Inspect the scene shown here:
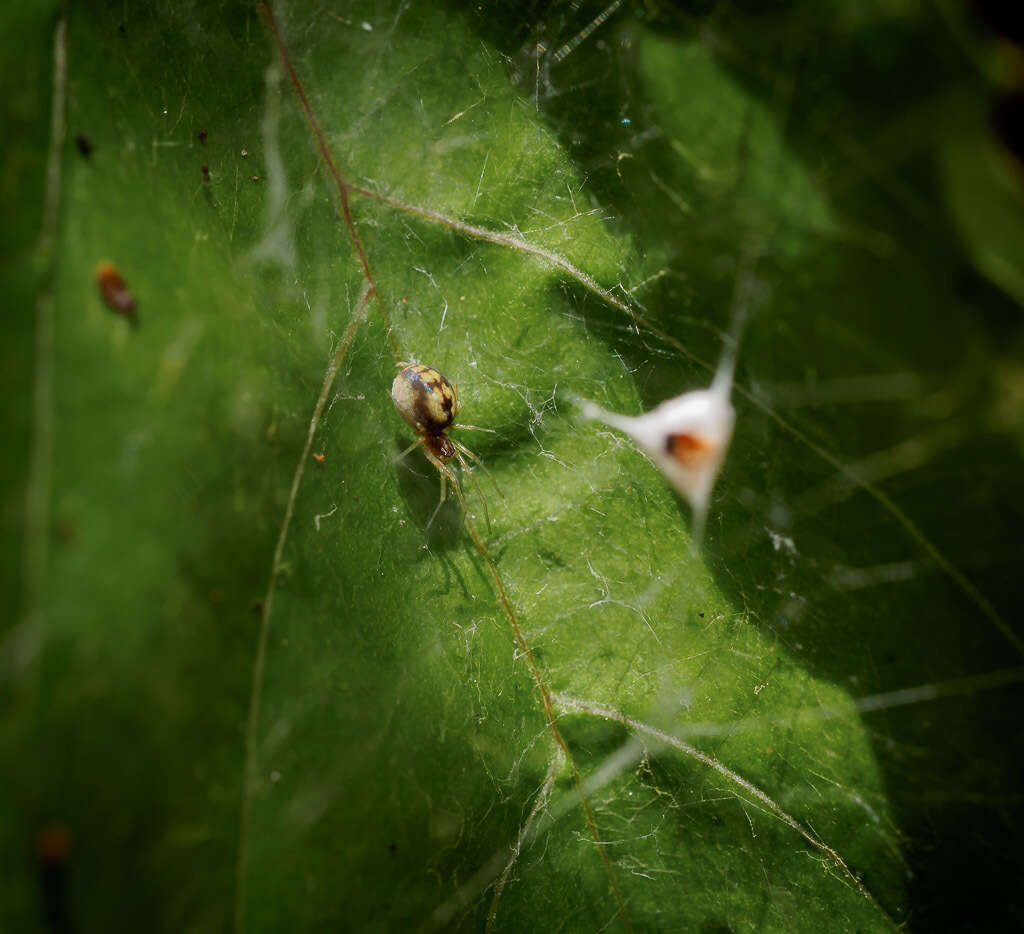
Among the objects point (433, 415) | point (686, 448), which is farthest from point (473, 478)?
point (686, 448)

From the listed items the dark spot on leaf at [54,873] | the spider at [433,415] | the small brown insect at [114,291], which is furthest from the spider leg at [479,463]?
the dark spot on leaf at [54,873]

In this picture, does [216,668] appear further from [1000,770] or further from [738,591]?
[1000,770]

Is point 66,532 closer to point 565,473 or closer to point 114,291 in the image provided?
point 114,291

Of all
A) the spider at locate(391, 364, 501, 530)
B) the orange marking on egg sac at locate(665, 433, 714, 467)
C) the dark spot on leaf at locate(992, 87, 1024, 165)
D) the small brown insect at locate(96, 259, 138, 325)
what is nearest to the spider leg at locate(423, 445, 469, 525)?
the spider at locate(391, 364, 501, 530)

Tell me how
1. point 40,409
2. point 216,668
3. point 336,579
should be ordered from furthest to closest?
point 336,579 < point 216,668 < point 40,409

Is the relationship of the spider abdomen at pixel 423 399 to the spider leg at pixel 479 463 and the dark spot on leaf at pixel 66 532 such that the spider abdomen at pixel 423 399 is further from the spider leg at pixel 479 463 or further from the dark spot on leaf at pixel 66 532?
the dark spot on leaf at pixel 66 532

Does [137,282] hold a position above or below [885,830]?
above

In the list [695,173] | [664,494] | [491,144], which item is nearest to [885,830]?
[664,494]
